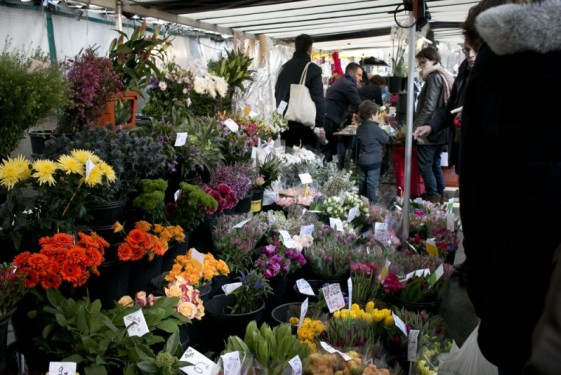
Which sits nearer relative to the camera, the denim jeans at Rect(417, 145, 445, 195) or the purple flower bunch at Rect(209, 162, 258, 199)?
the purple flower bunch at Rect(209, 162, 258, 199)

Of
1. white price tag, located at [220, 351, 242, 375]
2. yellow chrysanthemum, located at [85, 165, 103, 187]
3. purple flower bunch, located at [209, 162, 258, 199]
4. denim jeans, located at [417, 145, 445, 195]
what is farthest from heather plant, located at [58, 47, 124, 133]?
denim jeans, located at [417, 145, 445, 195]

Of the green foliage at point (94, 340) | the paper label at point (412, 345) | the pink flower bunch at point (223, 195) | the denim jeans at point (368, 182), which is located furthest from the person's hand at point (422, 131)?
the green foliage at point (94, 340)

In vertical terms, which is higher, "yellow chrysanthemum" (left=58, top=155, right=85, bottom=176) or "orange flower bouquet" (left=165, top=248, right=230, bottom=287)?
"yellow chrysanthemum" (left=58, top=155, right=85, bottom=176)

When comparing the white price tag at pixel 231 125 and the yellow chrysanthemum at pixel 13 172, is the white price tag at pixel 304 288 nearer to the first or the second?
the white price tag at pixel 231 125

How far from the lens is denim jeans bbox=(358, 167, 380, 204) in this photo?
615cm

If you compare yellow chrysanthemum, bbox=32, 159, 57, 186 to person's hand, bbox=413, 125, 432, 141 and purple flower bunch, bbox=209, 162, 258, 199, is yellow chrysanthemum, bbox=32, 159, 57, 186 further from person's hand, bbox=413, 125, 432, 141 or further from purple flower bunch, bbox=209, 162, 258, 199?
person's hand, bbox=413, 125, 432, 141

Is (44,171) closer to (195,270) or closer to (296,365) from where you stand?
(195,270)

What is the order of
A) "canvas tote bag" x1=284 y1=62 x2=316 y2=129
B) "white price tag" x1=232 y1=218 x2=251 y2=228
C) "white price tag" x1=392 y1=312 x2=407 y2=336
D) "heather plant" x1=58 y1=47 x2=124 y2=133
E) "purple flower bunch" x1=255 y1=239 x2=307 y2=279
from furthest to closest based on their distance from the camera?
"canvas tote bag" x1=284 y1=62 x2=316 y2=129 → "white price tag" x1=232 y1=218 x2=251 y2=228 → "purple flower bunch" x1=255 y1=239 x2=307 y2=279 → "heather plant" x1=58 y1=47 x2=124 y2=133 → "white price tag" x1=392 y1=312 x2=407 y2=336

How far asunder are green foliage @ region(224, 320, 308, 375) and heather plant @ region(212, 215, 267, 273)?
31.4 inches

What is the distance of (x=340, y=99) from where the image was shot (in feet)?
23.8

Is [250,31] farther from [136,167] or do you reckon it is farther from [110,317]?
[110,317]

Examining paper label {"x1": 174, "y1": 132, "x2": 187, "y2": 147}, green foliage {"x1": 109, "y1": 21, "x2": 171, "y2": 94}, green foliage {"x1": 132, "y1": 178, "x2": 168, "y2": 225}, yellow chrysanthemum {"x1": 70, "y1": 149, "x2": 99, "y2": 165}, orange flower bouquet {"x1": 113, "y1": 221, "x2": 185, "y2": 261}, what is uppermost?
green foliage {"x1": 109, "y1": 21, "x2": 171, "y2": 94}

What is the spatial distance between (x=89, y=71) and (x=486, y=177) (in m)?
1.75

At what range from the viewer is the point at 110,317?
203cm
